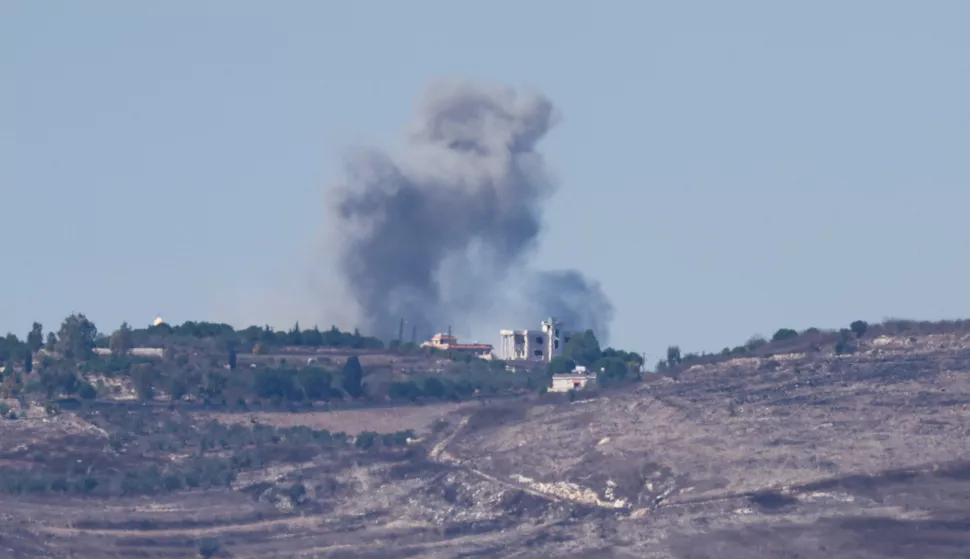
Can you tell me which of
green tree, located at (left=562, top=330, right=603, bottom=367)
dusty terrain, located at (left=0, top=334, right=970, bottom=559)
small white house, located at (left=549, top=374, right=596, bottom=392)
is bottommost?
dusty terrain, located at (left=0, top=334, right=970, bottom=559)

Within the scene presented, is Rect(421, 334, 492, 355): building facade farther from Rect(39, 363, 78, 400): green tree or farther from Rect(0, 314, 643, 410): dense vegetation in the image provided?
Rect(39, 363, 78, 400): green tree

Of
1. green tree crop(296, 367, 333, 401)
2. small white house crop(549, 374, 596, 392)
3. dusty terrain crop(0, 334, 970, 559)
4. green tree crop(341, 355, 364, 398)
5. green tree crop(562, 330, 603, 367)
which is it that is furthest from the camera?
green tree crop(562, 330, 603, 367)

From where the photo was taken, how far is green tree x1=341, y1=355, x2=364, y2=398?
146m

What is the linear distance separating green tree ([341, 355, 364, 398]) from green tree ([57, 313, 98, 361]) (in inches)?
705

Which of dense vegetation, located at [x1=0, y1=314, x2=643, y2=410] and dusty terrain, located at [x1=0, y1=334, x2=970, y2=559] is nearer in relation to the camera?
dusty terrain, located at [x1=0, y1=334, x2=970, y2=559]

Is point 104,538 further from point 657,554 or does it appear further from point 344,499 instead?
point 657,554

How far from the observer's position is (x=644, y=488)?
105188mm

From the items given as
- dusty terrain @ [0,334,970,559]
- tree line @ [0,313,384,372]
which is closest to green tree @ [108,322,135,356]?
tree line @ [0,313,384,372]

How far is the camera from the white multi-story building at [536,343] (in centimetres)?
17775

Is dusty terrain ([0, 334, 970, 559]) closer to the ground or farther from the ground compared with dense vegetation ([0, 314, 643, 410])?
closer to the ground

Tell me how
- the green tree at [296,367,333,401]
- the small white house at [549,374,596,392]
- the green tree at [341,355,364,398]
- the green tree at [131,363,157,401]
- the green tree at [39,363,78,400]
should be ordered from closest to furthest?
the green tree at [39,363,78,400] < the green tree at [131,363,157,401] < the green tree at [296,367,333,401] < the small white house at [549,374,596,392] < the green tree at [341,355,364,398]

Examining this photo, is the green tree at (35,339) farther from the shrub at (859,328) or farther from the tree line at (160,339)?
the shrub at (859,328)

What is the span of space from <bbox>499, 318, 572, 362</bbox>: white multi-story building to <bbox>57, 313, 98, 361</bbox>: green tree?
3502 centimetres

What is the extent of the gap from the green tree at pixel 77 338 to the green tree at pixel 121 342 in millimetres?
1487
